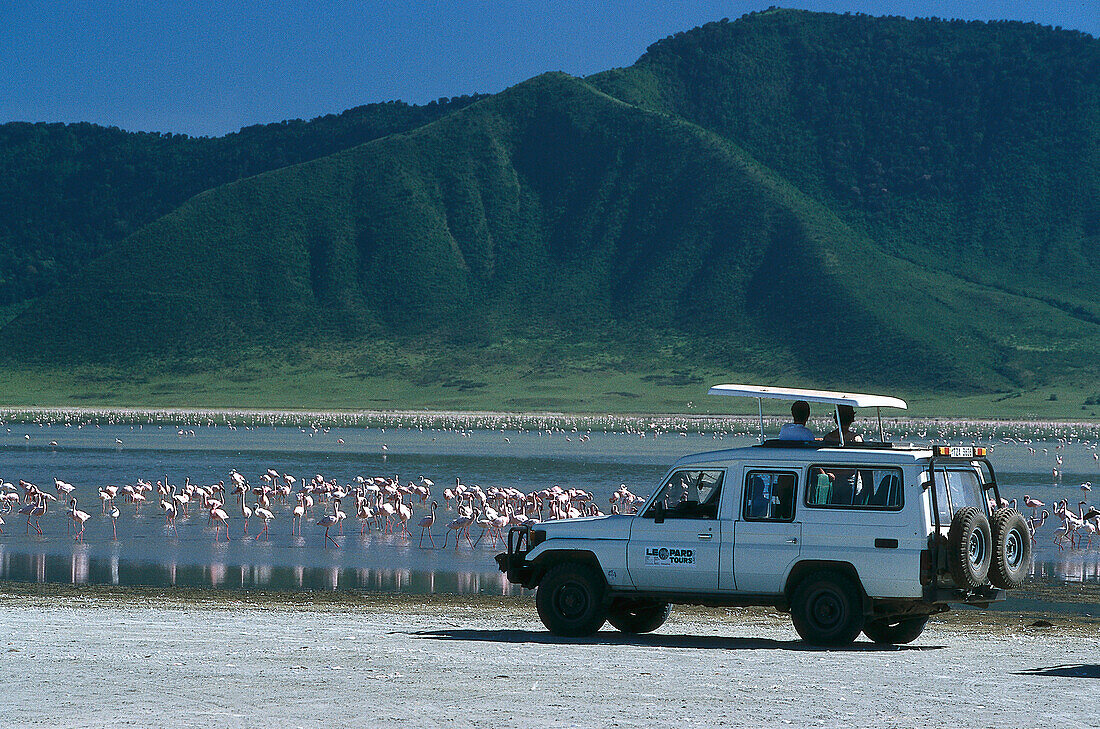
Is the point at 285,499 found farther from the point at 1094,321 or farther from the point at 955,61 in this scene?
the point at 955,61

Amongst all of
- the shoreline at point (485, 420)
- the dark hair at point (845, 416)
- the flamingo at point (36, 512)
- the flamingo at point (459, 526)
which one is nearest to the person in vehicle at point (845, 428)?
the dark hair at point (845, 416)

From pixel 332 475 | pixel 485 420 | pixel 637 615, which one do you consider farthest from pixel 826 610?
pixel 485 420

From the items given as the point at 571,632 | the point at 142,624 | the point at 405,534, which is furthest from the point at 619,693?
the point at 405,534

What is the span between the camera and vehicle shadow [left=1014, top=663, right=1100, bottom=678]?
37.8 ft

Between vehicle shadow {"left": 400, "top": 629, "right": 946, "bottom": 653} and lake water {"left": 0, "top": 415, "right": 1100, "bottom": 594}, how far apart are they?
4860 millimetres

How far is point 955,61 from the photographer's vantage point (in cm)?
18575

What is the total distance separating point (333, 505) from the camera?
3148 cm

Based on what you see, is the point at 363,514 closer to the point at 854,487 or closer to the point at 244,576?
the point at 244,576

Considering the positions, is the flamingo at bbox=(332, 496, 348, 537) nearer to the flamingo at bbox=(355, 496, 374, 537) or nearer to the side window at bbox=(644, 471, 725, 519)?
the flamingo at bbox=(355, 496, 374, 537)

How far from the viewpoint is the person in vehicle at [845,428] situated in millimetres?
13258

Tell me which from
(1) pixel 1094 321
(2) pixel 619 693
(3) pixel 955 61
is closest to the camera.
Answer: (2) pixel 619 693

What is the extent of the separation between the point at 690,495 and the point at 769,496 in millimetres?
727

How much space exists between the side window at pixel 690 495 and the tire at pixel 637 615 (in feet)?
3.48

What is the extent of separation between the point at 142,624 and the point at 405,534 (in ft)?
43.7
